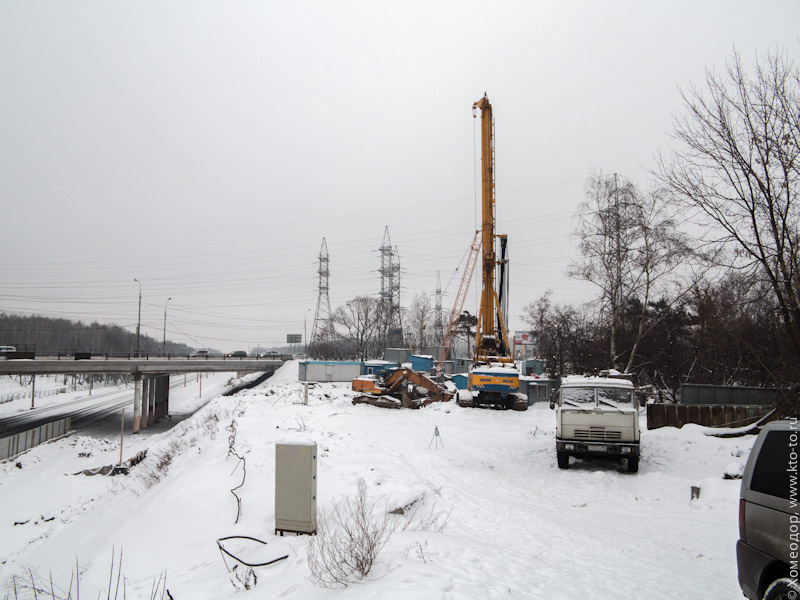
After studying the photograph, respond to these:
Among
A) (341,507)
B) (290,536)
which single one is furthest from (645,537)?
(290,536)

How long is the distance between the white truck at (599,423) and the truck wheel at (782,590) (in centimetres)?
852

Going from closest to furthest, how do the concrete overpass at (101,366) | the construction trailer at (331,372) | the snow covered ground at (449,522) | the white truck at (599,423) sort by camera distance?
the snow covered ground at (449,522) → the white truck at (599,423) → the concrete overpass at (101,366) → the construction trailer at (331,372)

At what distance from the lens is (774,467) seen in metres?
4.32

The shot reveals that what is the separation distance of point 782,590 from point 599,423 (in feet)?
29.0

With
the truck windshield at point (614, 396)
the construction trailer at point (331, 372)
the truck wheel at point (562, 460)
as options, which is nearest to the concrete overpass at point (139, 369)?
the construction trailer at point (331, 372)

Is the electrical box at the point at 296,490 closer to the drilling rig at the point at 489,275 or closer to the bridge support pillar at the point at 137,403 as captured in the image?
the drilling rig at the point at 489,275

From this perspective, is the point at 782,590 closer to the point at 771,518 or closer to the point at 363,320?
the point at 771,518

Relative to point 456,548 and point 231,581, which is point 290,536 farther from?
point 456,548

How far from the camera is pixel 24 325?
11869 cm

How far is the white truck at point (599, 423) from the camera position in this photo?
12180 mm

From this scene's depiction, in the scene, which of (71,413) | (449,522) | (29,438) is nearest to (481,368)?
(449,522)

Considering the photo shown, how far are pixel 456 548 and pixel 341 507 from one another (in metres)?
2.88

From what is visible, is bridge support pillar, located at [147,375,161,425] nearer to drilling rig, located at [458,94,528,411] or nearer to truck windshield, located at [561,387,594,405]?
drilling rig, located at [458,94,528,411]

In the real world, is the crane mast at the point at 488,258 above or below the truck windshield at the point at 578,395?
above
